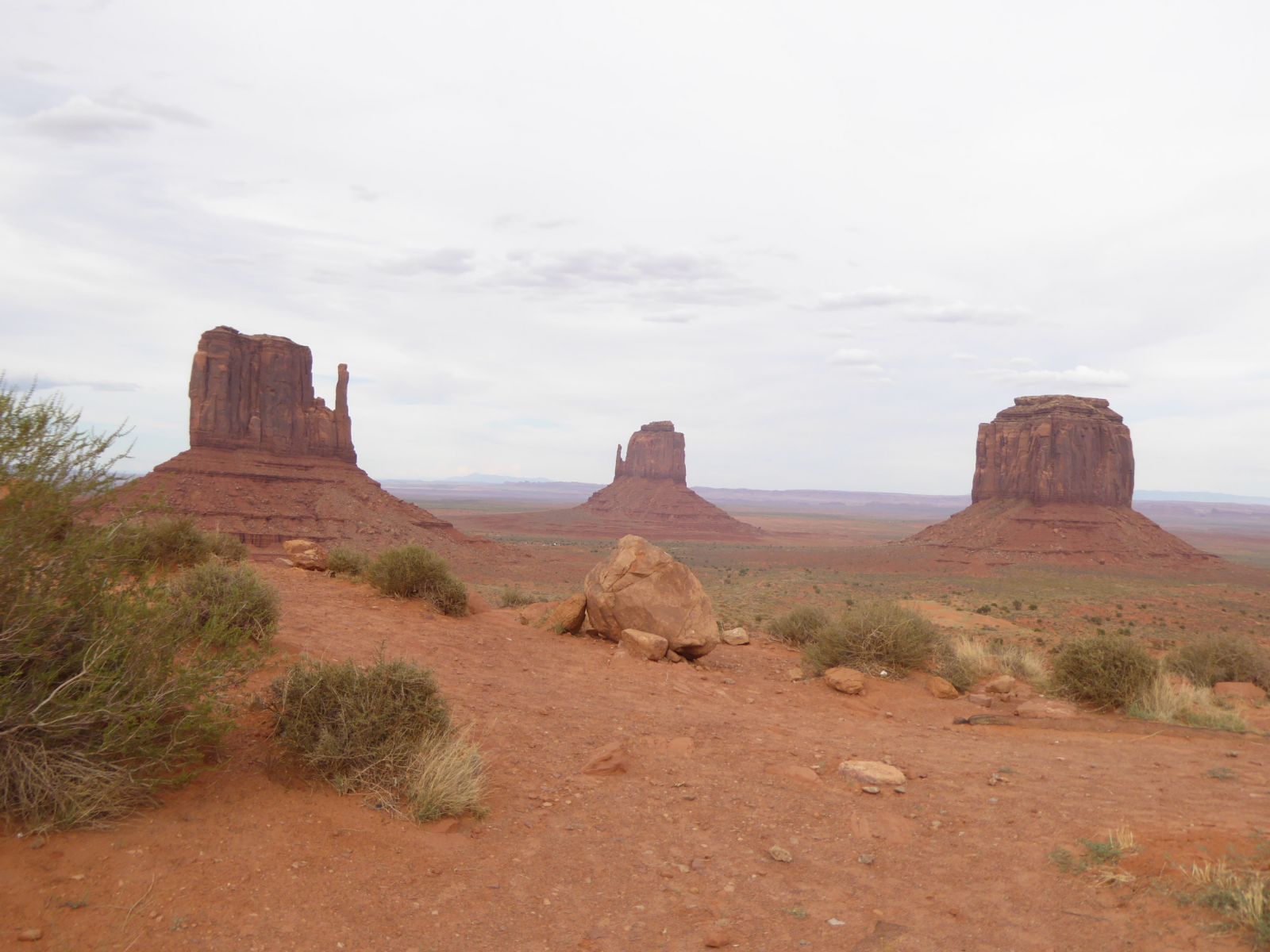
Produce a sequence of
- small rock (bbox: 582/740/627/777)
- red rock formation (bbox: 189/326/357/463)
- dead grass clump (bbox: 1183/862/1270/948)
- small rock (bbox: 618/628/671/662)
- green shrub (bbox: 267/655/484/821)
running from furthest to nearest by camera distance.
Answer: red rock formation (bbox: 189/326/357/463) → small rock (bbox: 618/628/671/662) → small rock (bbox: 582/740/627/777) → green shrub (bbox: 267/655/484/821) → dead grass clump (bbox: 1183/862/1270/948)

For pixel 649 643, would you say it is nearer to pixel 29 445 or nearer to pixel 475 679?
pixel 475 679

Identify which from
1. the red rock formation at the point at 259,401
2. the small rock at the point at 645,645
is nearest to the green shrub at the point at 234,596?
the small rock at the point at 645,645

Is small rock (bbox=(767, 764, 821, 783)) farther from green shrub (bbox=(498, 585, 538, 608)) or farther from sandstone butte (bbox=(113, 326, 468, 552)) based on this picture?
sandstone butte (bbox=(113, 326, 468, 552))

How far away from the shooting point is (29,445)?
211 inches

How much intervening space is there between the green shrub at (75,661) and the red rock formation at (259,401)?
58360mm

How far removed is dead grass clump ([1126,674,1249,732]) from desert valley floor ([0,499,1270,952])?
2.18 ft

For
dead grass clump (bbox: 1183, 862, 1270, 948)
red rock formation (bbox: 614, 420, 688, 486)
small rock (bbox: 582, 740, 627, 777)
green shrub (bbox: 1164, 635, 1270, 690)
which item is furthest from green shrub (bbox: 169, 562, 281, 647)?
red rock formation (bbox: 614, 420, 688, 486)

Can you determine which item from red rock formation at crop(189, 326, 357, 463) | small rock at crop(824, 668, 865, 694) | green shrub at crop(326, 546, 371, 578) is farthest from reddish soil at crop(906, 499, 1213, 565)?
green shrub at crop(326, 546, 371, 578)

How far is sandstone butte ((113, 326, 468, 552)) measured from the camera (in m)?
50.8

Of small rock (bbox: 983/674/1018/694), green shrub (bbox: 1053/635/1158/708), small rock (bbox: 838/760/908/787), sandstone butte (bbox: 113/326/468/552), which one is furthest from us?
sandstone butte (bbox: 113/326/468/552)

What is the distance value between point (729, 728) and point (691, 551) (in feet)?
243

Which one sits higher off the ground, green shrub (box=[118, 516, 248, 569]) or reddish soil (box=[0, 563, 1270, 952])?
green shrub (box=[118, 516, 248, 569])

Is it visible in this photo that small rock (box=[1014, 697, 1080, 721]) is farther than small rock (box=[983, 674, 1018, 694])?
No

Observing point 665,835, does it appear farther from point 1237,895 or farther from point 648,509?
point 648,509
